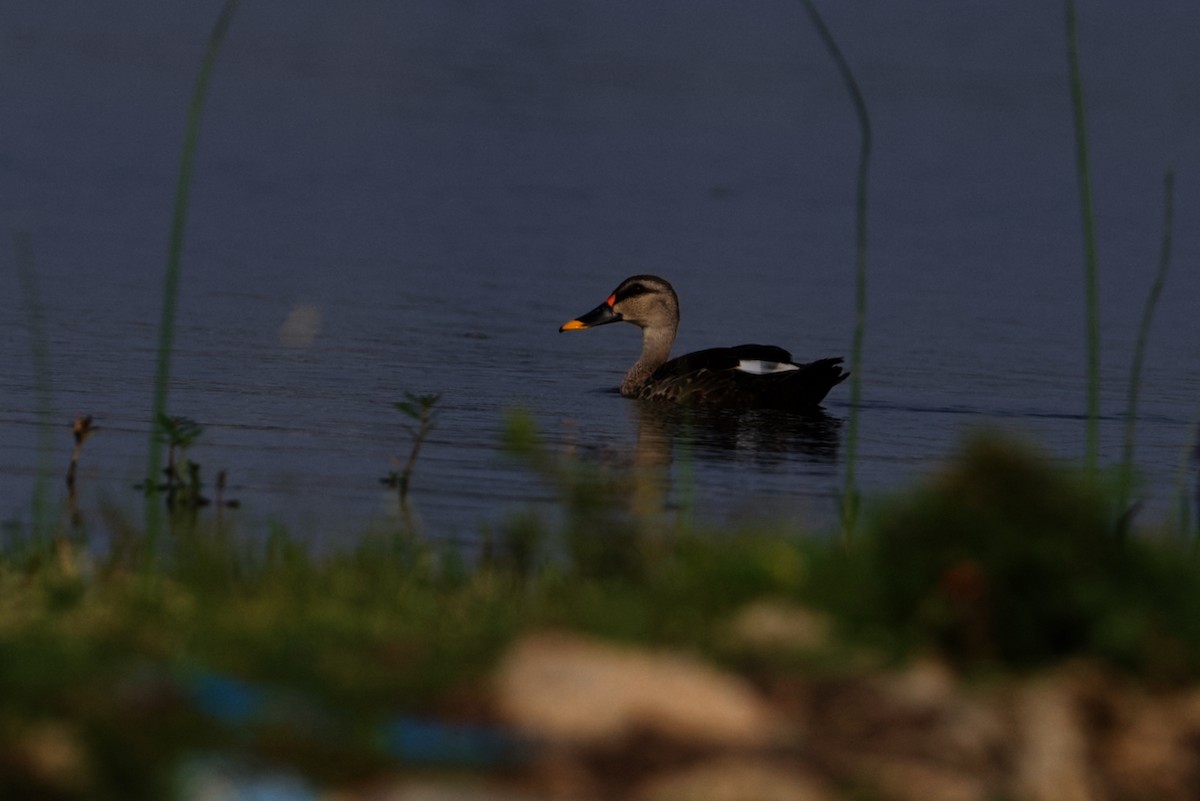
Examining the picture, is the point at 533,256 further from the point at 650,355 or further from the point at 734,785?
the point at 734,785

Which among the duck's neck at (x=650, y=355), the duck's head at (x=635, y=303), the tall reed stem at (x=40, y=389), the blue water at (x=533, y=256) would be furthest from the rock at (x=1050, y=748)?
the duck's head at (x=635, y=303)

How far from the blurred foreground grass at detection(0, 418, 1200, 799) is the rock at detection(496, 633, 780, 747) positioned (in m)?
0.13

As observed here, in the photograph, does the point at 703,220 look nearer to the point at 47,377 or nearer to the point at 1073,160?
the point at 1073,160

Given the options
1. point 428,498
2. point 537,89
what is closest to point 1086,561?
point 428,498

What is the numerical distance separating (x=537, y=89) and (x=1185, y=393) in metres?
25.1

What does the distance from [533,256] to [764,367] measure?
274 inches

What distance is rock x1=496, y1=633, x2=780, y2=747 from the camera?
476cm

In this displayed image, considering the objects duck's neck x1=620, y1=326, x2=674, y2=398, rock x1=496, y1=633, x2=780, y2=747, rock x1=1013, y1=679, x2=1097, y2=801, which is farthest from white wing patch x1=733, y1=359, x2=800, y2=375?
rock x1=496, y1=633, x2=780, y2=747

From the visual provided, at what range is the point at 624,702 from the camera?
15.7 ft

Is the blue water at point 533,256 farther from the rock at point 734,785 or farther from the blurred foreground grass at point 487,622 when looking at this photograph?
the rock at point 734,785

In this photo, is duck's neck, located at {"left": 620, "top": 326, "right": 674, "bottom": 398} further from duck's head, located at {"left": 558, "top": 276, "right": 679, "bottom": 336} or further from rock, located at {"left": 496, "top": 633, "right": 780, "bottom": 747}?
rock, located at {"left": 496, "top": 633, "right": 780, "bottom": 747}

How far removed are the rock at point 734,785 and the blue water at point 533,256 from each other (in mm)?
4565

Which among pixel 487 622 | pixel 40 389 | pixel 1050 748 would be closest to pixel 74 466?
pixel 40 389

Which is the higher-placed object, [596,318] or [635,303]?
[635,303]
